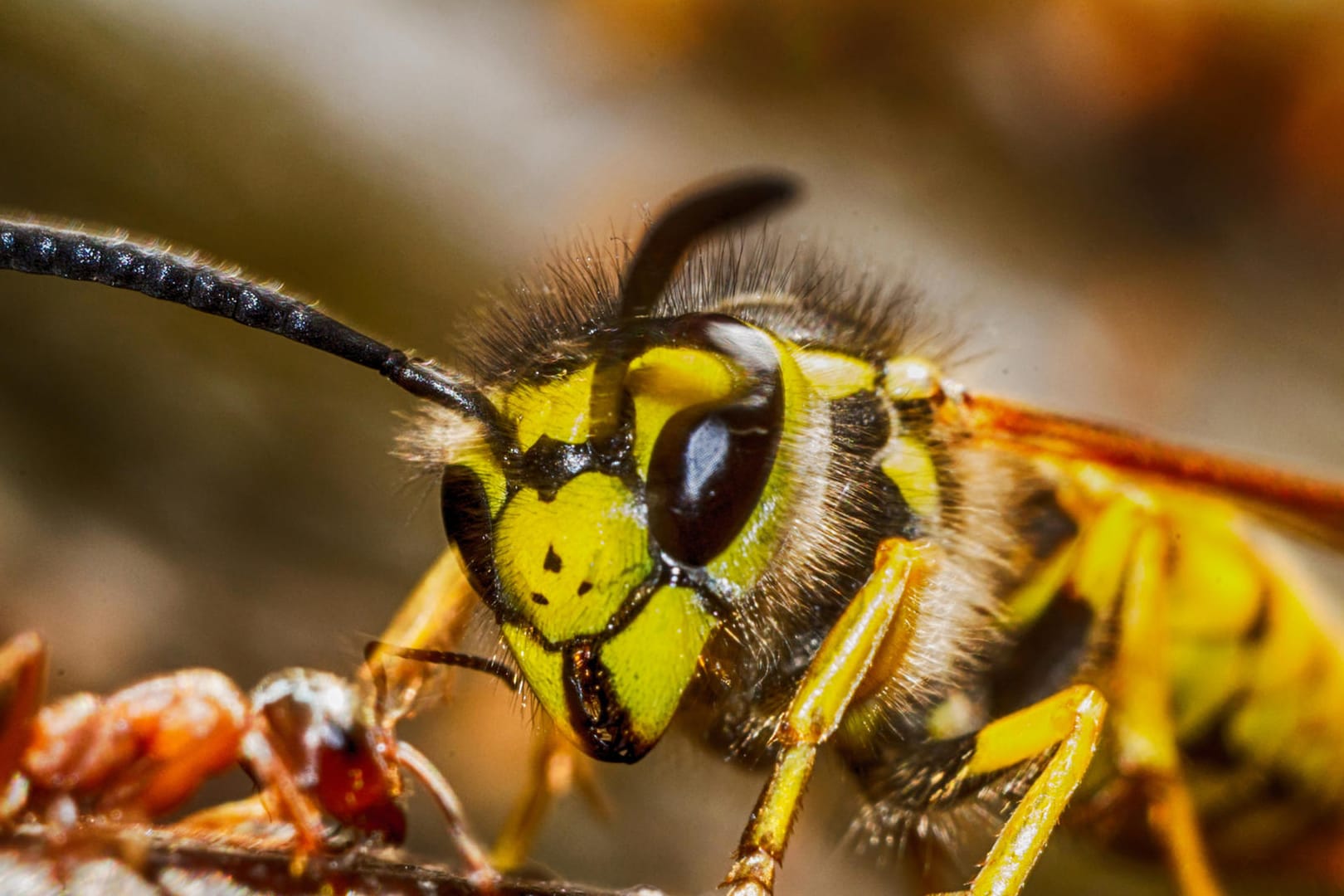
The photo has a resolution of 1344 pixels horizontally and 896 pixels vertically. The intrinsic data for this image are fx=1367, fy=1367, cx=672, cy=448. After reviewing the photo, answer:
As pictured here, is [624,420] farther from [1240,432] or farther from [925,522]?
[1240,432]

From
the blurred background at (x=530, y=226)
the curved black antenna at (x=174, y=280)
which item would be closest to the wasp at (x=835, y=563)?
the curved black antenna at (x=174, y=280)

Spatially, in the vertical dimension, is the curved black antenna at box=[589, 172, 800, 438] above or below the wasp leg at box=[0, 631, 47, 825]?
above

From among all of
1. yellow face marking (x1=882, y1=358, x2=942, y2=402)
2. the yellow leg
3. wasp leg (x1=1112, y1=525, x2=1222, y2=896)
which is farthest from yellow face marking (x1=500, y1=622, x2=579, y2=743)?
wasp leg (x1=1112, y1=525, x2=1222, y2=896)

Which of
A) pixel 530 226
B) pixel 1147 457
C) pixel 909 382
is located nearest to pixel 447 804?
pixel 909 382

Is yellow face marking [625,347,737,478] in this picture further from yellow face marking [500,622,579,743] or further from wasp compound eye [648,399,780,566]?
yellow face marking [500,622,579,743]

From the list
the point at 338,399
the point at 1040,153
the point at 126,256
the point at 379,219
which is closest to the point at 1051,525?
the point at 126,256

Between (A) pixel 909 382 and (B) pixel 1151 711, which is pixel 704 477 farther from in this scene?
(B) pixel 1151 711

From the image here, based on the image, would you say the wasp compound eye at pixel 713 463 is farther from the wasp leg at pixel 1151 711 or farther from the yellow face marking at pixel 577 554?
the wasp leg at pixel 1151 711
